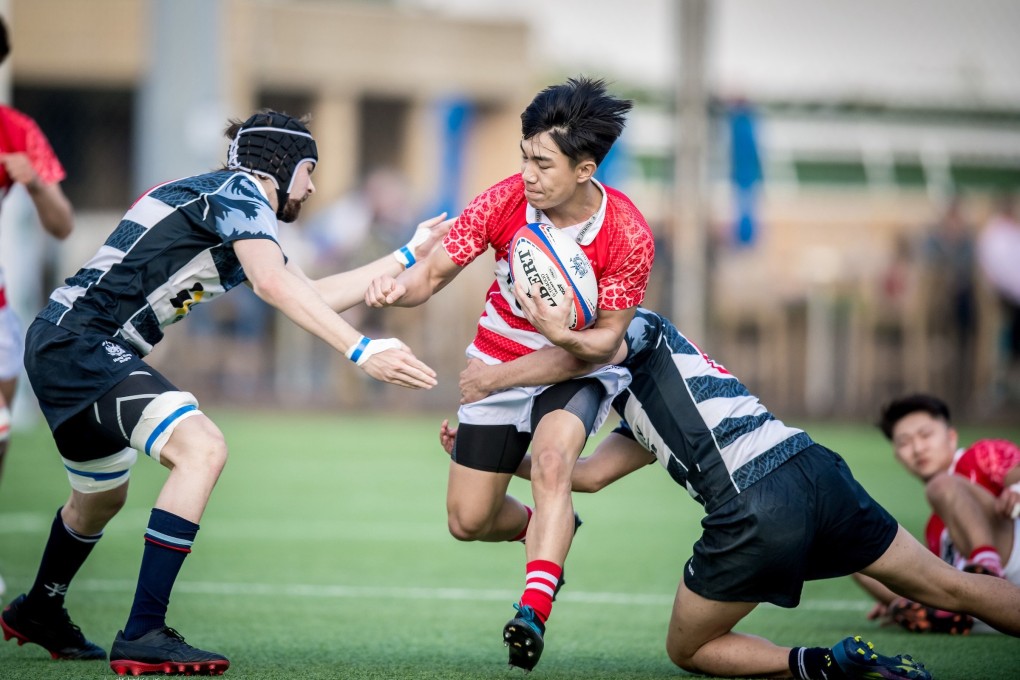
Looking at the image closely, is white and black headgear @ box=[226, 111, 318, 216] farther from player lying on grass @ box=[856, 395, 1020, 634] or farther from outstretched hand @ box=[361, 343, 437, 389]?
player lying on grass @ box=[856, 395, 1020, 634]

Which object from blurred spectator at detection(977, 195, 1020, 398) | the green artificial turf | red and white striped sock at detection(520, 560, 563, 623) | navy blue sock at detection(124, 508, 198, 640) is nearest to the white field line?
the green artificial turf

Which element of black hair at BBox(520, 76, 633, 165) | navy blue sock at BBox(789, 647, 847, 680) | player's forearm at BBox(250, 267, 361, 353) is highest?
black hair at BBox(520, 76, 633, 165)

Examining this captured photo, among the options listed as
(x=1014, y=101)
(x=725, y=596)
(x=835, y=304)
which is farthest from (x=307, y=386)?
(x=725, y=596)

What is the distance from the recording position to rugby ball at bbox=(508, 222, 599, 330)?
4934 millimetres

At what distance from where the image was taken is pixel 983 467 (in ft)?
20.0

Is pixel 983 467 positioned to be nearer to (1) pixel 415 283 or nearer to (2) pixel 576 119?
(2) pixel 576 119

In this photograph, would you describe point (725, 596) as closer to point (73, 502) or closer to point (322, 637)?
point (322, 637)

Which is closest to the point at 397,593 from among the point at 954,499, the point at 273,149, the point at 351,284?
the point at 351,284

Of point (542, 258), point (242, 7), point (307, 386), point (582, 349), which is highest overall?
point (242, 7)

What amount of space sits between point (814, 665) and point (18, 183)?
14.4 ft

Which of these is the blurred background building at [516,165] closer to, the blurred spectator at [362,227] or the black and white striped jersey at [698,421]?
the blurred spectator at [362,227]

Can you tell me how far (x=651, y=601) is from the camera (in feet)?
22.5

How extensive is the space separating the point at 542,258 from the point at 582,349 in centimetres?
37

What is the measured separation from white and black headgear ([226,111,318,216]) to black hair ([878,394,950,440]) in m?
3.02
